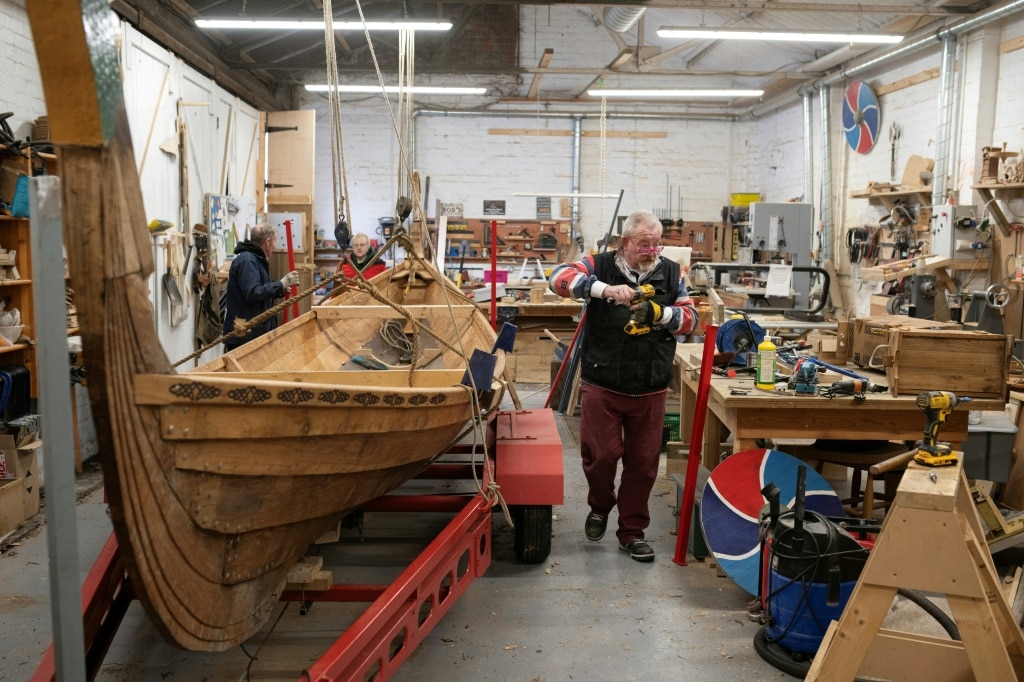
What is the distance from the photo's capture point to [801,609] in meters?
2.91

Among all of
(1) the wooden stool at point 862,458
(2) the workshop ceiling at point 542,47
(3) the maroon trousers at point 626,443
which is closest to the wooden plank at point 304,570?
(3) the maroon trousers at point 626,443

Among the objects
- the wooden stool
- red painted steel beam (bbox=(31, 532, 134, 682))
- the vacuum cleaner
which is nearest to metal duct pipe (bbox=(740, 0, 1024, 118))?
the wooden stool

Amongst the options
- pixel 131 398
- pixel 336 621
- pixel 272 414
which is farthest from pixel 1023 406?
pixel 131 398

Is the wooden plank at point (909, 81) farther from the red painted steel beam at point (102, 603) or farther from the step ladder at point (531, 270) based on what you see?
the red painted steel beam at point (102, 603)

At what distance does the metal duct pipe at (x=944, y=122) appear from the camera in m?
7.98

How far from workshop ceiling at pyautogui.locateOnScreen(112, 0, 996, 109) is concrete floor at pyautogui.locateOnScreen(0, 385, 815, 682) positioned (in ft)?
18.9

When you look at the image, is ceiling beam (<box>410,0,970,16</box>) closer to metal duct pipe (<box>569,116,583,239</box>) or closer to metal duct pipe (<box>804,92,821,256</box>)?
metal duct pipe (<box>804,92,821,256</box>)

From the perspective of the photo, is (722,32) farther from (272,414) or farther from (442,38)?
(272,414)

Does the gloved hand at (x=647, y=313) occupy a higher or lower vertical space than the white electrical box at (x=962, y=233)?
lower

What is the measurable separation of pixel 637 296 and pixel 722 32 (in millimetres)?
5000

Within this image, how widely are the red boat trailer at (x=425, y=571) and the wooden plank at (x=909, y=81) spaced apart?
6621 mm

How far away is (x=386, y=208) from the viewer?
13.1m

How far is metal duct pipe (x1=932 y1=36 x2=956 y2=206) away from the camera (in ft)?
26.2

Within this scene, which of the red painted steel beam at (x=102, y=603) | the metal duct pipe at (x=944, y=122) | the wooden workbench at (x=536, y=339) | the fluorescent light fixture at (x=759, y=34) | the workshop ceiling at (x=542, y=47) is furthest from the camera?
the workshop ceiling at (x=542, y=47)
